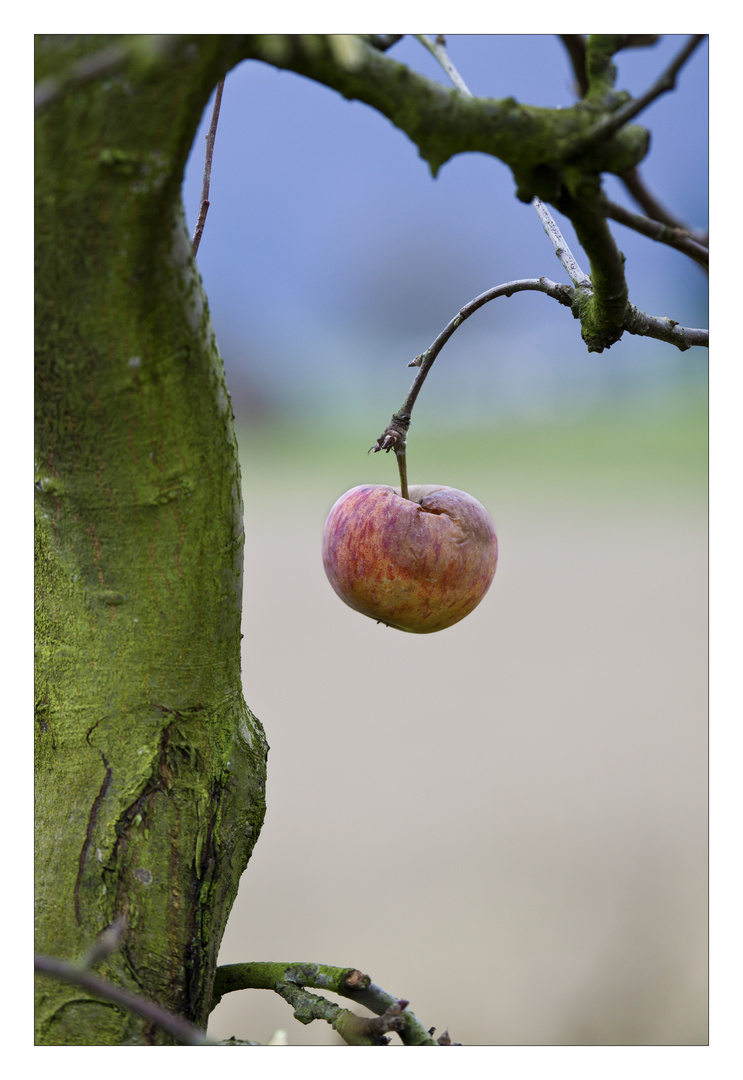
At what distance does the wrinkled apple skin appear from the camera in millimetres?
651

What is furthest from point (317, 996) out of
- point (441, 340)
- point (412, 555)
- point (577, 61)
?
point (577, 61)

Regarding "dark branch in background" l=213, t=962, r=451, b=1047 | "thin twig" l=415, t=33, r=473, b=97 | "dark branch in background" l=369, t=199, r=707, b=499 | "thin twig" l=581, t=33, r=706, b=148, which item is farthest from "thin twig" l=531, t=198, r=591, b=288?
"dark branch in background" l=213, t=962, r=451, b=1047

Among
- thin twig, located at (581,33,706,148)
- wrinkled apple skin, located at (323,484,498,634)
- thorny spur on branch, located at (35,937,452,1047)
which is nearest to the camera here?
thin twig, located at (581,33,706,148)

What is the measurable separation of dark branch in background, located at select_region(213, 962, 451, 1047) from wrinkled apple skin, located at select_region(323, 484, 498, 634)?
0.89 feet

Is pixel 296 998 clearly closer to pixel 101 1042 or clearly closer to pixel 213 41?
pixel 101 1042

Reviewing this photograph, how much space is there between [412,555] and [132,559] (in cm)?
24

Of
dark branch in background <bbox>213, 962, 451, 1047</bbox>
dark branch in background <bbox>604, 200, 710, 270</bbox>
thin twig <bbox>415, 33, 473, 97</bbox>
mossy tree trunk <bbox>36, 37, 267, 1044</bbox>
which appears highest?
thin twig <bbox>415, 33, 473, 97</bbox>

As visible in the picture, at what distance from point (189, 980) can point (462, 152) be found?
1.70ft

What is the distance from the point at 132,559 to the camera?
0.48 meters

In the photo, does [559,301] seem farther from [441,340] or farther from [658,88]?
[658,88]

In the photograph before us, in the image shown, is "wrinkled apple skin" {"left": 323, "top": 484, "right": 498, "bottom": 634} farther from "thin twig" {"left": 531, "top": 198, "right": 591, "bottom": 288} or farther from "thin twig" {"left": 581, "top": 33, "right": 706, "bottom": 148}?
"thin twig" {"left": 581, "top": 33, "right": 706, "bottom": 148}

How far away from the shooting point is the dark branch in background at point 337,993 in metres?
0.50

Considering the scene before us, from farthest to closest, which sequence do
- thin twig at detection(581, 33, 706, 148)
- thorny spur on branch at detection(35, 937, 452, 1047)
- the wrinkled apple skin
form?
1. the wrinkled apple skin
2. thorny spur on branch at detection(35, 937, 452, 1047)
3. thin twig at detection(581, 33, 706, 148)

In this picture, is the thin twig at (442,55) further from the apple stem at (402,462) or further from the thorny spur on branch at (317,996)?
the thorny spur on branch at (317,996)
